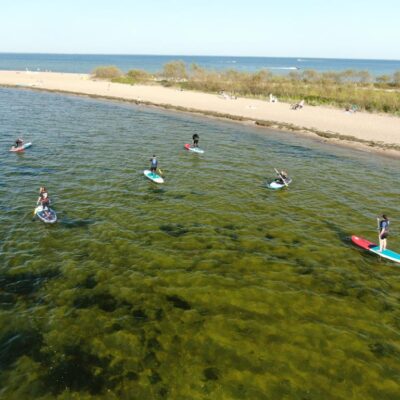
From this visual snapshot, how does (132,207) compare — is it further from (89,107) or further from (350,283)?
(89,107)

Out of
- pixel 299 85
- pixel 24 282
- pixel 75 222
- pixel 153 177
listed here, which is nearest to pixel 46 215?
pixel 75 222

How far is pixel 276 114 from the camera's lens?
64.9 meters

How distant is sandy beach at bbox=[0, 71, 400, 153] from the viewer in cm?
5100

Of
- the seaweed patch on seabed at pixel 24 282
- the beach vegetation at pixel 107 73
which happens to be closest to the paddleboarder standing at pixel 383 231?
the seaweed patch on seabed at pixel 24 282

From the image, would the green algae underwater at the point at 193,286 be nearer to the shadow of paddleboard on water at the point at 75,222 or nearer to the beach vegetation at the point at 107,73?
the shadow of paddleboard on water at the point at 75,222

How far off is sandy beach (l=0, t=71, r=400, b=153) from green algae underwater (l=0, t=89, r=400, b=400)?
637 inches

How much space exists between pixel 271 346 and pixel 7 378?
10323mm

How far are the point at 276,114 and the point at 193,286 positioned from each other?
2105 inches

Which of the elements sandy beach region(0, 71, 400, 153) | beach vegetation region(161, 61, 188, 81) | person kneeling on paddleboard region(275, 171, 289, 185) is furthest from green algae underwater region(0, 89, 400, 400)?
beach vegetation region(161, 61, 188, 81)

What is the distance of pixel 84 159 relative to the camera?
37656 mm

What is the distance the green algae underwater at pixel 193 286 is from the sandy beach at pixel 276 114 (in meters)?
16.2

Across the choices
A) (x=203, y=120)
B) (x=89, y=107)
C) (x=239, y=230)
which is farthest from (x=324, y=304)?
(x=89, y=107)

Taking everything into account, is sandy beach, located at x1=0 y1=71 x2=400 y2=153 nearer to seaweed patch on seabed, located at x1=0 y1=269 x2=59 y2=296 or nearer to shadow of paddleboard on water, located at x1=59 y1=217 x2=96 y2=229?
shadow of paddleboard on water, located at x1=59 y1=217 x2=96 y2=229

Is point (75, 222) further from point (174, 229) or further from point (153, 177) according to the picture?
point (153, 177)
